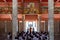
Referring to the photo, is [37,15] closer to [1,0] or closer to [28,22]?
[28,22]

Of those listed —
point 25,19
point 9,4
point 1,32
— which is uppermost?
point 9,4

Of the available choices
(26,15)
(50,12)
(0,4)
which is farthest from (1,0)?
(50,12)

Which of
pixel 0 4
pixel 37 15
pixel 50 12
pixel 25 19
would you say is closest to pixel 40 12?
pixel 37 15

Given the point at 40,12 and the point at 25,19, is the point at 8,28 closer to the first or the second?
the point at 25,19

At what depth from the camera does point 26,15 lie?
3042cm

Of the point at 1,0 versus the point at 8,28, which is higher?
the point at 1,0

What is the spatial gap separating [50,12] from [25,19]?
14.3 meters

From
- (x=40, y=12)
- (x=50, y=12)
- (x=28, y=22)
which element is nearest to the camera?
(x=50, y=12)

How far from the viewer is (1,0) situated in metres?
30.5

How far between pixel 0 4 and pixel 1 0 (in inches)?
25.8

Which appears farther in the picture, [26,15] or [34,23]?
[34,23]

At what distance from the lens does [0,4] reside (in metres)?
30.1

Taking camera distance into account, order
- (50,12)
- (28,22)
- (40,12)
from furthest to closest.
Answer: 1. (28,22)
2. (40,12)
3. (50,12)

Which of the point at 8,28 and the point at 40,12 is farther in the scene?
the point at 8,28
